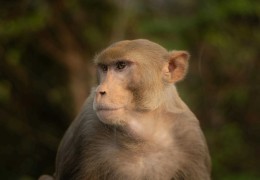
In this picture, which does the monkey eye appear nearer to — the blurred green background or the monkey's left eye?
the monkey's left eye

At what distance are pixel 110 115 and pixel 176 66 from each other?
861 millimetres

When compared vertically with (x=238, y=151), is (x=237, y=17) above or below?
above

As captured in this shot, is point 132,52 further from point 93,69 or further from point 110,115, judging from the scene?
point 93,69

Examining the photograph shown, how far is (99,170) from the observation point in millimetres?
5477

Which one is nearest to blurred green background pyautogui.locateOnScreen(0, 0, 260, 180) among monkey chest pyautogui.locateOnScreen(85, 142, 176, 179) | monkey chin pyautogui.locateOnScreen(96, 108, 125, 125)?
monkey chest pyautogui.locateOnScreen(85, 142, 176, 179)

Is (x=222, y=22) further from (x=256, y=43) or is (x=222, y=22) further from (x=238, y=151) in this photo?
(x=238, y=151)

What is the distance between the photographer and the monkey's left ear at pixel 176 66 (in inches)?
218

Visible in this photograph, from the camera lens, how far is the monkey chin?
4973mm

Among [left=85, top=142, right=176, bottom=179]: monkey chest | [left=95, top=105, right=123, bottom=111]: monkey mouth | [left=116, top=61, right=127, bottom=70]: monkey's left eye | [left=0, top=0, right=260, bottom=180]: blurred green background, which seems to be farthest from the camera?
[left=0, top=0, right=260, bottom=180]: blurred green background

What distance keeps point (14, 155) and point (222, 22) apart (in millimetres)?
3537

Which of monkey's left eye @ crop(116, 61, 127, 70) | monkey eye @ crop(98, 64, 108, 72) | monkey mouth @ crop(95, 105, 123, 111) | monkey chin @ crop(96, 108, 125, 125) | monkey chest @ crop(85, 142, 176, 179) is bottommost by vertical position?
monkey chest @ crop(85, 142, 176, 179)

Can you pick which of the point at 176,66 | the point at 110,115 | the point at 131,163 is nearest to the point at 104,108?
the point at 110,115

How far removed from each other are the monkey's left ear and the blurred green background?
414 cm

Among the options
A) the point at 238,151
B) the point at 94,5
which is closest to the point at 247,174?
the point at 238,151
